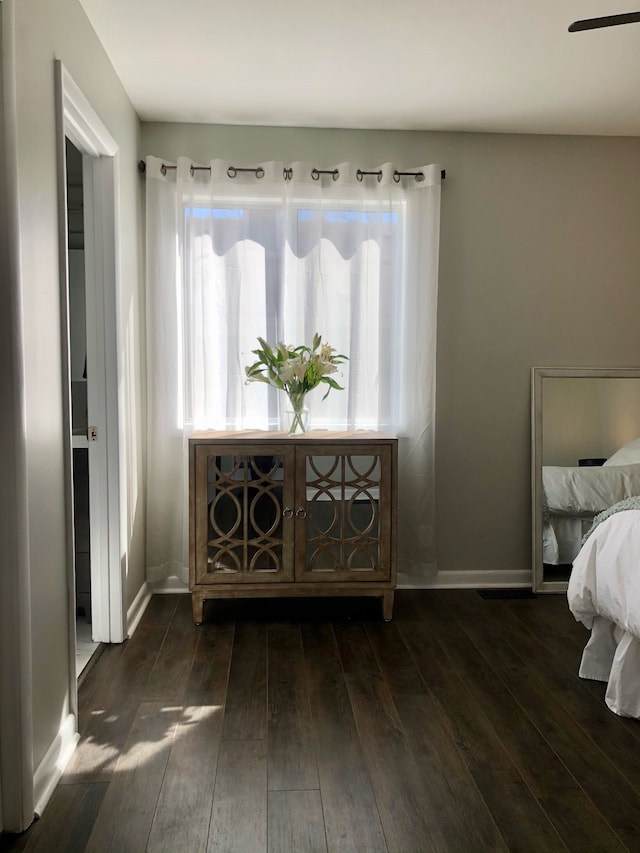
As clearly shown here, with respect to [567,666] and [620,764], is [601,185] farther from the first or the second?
[620,764]

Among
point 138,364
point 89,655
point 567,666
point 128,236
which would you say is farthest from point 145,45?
point 567,666

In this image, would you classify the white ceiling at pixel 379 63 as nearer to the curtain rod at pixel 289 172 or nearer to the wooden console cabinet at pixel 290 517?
the curtain rod at pixel 289 172

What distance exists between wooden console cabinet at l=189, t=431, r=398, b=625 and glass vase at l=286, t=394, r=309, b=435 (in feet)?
0.35

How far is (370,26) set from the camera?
2725 mm

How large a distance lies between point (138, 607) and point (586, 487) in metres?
2.47

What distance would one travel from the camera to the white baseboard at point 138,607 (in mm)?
3372

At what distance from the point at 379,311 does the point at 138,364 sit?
1.30m

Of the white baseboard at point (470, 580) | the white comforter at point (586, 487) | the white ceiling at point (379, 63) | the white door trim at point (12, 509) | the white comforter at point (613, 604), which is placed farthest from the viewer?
the white baseboard at point (470, 580)

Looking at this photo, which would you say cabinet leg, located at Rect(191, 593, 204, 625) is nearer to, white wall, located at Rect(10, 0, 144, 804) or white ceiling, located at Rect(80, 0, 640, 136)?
white wall, located at Rect(10, 0, 144, 804)

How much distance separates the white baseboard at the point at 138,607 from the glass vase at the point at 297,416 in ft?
3.71

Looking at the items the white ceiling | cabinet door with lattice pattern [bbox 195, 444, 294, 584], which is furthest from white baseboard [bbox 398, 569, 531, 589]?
the white ceiling

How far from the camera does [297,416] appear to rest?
3.63m

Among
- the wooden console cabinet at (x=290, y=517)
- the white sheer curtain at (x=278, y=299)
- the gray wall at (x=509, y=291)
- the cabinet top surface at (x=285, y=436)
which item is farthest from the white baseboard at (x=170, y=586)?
the gray wall at (x=509, y=291)

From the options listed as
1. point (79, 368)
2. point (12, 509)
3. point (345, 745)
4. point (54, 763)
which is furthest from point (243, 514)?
point (12, 509)
